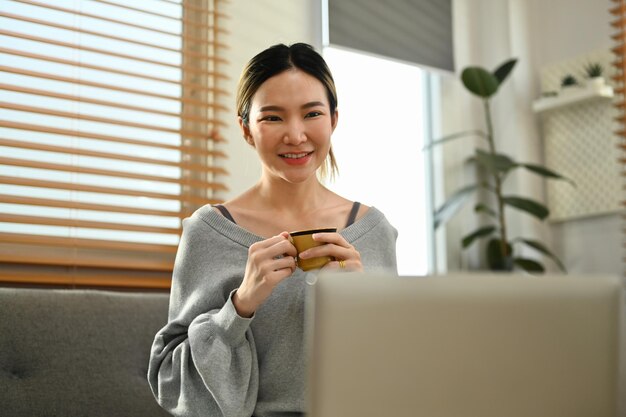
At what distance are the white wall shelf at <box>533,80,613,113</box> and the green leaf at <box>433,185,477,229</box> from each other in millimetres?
591

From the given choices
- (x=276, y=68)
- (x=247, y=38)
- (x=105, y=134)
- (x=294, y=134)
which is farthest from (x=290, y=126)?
(x=247, y=38)

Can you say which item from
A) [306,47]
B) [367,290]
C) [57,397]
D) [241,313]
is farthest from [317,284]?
[57,397]

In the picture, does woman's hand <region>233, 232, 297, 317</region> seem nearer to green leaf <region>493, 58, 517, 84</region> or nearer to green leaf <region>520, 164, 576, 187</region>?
green leaf <region>520, 164, 576, 187</region>

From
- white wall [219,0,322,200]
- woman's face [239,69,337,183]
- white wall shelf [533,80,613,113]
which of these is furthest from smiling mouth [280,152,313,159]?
white wall shelf [533,80,613,113]

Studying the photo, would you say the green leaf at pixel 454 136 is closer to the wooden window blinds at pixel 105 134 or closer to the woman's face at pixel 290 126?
the wooden window blinds at pixel 105 134

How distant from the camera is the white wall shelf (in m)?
3.52

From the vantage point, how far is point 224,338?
134 centimetres

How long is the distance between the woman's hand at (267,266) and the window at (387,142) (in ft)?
6.41

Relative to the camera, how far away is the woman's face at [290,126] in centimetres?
147

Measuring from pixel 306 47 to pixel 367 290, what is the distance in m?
0.94

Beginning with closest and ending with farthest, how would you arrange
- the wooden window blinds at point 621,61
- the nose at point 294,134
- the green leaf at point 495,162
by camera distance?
the nose at point 294,134
the wooden window blinds at point 621,61
the green leaf at point 495,162

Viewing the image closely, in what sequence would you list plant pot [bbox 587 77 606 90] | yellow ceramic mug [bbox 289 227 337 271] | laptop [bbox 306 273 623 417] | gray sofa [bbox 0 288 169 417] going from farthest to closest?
plant pot [bbox 587 77 606 90], gray sofa [bbox 0 288 169 417], yellow ceramic mug [bbox 289 227 337 271], laptop [bbox 306 273 623 417]

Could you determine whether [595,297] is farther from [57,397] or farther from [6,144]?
[6,144]

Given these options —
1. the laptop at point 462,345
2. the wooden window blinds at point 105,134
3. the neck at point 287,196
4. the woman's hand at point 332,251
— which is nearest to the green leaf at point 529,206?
the wooden window blinds at point 105,134
